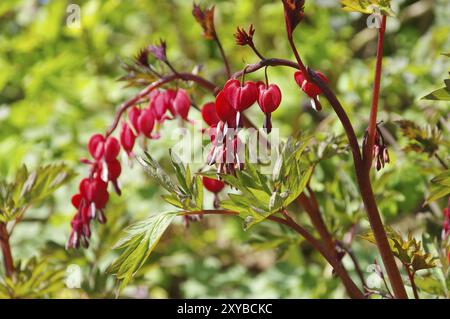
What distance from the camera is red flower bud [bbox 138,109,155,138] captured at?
1.38 metres

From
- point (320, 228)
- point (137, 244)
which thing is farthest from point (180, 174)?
point (320, 228)

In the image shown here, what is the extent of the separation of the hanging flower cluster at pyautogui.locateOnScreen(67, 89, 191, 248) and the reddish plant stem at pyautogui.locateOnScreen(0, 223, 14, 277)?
0.58 ft

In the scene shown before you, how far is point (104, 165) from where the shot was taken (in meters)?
1.37

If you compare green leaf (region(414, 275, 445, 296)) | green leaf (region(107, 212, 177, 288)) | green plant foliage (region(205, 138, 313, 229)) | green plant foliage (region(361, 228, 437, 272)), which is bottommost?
green leaf (region(414, 275, 445, 296))

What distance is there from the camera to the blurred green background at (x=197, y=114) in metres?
1.87

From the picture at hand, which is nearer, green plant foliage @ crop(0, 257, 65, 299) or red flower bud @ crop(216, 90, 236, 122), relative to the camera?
red flower bud @ crop(216, 90, 236, 122)

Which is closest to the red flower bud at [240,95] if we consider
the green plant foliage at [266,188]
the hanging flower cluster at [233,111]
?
the hanging flower cluster at [233,111]

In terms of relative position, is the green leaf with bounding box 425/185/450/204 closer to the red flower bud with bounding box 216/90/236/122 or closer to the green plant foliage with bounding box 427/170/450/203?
the green plant foliage with bounding box 427/170/450/203

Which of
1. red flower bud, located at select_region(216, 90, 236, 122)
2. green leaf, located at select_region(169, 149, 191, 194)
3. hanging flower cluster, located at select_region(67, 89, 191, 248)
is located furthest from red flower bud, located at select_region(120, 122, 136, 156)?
red flower bud, located at select_region(216, 90, 236, 122)

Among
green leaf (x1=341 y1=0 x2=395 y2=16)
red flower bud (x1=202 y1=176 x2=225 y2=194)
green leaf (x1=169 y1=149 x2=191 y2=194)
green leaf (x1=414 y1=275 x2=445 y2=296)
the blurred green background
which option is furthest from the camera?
the blurred green background

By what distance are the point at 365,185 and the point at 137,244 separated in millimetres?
425

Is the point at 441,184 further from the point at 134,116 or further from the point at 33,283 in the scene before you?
the point at 33,283
